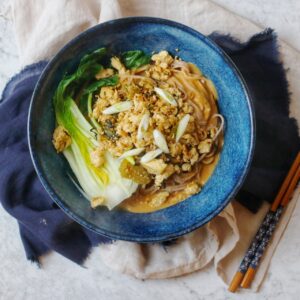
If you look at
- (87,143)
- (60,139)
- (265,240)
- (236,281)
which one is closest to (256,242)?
(265,240)

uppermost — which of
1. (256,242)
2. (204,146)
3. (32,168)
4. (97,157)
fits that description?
(204,146)

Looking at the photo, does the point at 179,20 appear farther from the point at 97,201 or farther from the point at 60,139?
A: the point at 97,201

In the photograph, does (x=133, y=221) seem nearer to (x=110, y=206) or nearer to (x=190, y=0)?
(x=110, y=206)

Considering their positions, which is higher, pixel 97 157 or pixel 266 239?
pixel 97 157

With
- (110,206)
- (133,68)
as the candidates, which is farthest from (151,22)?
(110,206)

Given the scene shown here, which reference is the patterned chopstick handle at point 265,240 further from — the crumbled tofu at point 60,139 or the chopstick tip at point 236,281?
the crumbled tofu at point 60,139

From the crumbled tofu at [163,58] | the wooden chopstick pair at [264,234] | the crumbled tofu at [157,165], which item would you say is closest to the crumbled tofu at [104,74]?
the crumbled tofu at [163,58]
